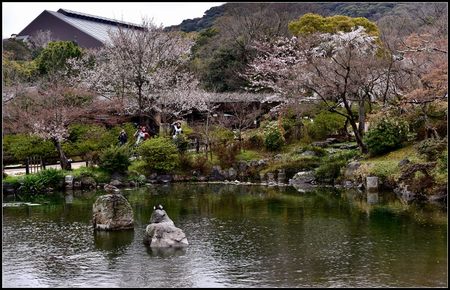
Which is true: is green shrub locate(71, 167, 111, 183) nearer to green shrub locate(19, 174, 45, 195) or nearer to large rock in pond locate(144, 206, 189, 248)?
green shrub locate(19, 174, 45, 195)

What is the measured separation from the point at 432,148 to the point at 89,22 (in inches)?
1842

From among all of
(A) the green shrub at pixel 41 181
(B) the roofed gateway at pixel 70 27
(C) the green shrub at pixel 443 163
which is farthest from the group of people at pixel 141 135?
(B) the roofed gateway at pixel 70 27

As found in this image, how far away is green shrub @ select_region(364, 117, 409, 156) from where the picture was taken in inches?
1050

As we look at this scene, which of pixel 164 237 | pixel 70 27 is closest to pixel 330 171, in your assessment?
pixel 164 237

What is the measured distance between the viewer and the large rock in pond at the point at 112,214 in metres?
17.7

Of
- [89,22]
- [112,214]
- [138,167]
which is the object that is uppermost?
[89,22]

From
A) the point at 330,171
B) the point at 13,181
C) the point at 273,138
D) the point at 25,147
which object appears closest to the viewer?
the point at 13,181

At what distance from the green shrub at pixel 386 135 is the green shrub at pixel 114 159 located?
11.0 meters

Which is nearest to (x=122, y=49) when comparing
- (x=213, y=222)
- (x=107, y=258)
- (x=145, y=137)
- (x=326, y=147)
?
(x=145, y=137)

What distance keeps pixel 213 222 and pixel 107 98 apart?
1869cm

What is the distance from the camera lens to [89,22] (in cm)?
6222

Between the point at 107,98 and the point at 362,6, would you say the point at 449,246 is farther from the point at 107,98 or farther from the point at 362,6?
the point at 362,6

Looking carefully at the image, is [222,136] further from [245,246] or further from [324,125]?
[245,246]

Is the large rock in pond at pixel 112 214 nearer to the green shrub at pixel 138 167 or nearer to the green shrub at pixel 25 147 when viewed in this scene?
the green shrub at pixel 138 167
